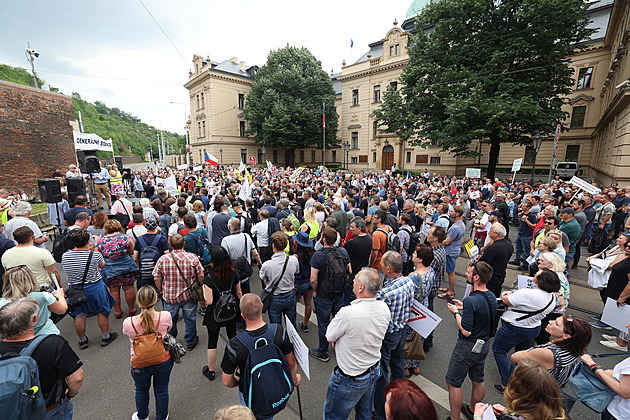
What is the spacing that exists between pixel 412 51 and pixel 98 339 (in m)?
25.0

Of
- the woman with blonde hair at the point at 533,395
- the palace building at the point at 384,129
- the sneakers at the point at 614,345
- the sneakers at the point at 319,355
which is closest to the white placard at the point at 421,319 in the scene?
the woman with blonde hair at the point at 533,395

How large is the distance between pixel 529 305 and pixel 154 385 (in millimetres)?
4122

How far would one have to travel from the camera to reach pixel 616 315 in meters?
3.36

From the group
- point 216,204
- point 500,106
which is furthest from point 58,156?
point 500,106

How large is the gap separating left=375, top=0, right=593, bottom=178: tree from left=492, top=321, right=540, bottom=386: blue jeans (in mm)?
16794

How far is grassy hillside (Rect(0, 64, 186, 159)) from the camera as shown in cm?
3962

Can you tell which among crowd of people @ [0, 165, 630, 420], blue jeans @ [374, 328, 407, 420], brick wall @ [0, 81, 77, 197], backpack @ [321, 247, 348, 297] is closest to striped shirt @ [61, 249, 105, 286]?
crowd of people @ [0, 165, 630, 420]

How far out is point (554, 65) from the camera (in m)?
16.5

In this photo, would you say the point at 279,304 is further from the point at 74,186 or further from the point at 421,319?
the point at 74,186

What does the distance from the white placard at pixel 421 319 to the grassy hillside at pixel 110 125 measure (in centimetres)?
5486

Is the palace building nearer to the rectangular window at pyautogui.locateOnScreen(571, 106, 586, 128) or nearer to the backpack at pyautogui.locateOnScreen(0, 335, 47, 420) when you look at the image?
the rectangular window at pyautogui.locateOnScreen(571, 106, 586, 128)

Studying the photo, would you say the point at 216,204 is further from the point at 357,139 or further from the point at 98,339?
the point at 357,139

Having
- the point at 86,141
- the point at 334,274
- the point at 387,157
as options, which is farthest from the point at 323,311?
the point at 387,157

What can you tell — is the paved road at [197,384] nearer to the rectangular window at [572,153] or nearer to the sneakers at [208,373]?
the sneakers at [208,373]
